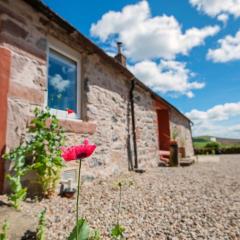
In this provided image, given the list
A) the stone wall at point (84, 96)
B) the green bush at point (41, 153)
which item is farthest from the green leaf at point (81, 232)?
the stone wall at point (84, 96)

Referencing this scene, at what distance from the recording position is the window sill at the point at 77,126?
4099 millimetres

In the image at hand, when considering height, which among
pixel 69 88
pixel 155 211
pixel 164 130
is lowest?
pixel 155 211

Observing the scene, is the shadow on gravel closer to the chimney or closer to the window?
the window

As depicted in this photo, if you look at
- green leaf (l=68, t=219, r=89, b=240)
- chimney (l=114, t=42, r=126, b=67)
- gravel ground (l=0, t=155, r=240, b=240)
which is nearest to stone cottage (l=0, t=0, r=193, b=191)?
gravel ground (l=0, t=155, r=240, b=240)

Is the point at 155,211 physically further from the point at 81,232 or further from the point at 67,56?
the point at 67,56

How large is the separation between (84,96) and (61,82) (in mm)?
582

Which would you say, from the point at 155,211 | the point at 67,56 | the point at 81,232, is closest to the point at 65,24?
the point at 67,56

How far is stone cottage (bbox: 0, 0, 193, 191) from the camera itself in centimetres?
330

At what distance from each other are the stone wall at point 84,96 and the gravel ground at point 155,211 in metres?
0.94

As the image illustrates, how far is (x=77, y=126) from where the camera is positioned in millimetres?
4383

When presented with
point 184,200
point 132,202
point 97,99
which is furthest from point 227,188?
point 97,99

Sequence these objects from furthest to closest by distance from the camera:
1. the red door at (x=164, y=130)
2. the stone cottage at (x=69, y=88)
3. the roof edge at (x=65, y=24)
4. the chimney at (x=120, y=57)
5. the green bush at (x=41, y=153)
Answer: the red door at (x=164, y=130)
the chimney at (x=120, y=57)
the roof edge at (x=65, y=24)
the stone cottage at (x=69, y=88)
the green bush at (x=41, y=153)

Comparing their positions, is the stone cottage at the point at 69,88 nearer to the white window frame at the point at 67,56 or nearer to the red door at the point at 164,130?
the white window frame at the point at 67,56

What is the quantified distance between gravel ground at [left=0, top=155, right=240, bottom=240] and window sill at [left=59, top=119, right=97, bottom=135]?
1.02m
